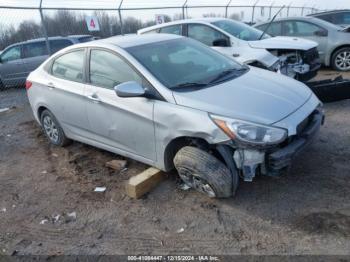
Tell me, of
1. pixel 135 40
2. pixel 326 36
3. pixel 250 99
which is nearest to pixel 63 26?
pixel 326 36

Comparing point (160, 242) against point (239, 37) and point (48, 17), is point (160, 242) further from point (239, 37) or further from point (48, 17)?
point (48, 17)

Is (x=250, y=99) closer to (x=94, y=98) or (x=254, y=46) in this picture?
(x=94, y=98)

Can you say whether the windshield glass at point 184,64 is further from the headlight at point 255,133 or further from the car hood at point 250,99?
the headlight at point 255,133

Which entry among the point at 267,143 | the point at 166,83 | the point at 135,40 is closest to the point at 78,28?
the point at 135,40

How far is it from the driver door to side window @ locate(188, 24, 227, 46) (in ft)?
13.7

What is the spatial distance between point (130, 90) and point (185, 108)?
63 cm

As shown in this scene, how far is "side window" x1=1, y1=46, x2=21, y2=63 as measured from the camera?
488 inches

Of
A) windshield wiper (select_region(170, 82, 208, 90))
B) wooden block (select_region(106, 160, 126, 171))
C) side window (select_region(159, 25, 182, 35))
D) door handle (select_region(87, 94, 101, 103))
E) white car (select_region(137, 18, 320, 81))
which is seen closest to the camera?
windshield wiper (select_region(170, 82, 208, 90))

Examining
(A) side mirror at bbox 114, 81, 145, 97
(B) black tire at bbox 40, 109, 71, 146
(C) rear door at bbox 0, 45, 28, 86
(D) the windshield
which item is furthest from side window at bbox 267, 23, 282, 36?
(C) rear door at bbox 0, 45, 28, 86

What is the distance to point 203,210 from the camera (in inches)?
148

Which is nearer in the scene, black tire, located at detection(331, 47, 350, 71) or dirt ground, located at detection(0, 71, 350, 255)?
dirt ground, located at detection(0, 71, 350, 255)

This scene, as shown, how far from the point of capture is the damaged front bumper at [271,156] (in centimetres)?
344

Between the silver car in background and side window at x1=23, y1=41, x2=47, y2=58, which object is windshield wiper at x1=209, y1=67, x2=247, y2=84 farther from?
side window at x1=23, y1=41, x2=47, y2=58

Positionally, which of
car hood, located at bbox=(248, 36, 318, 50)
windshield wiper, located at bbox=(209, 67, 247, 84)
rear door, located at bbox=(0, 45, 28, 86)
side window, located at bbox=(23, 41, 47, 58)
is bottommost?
rear door, located at bbox=(0, 45, 28, 86)
